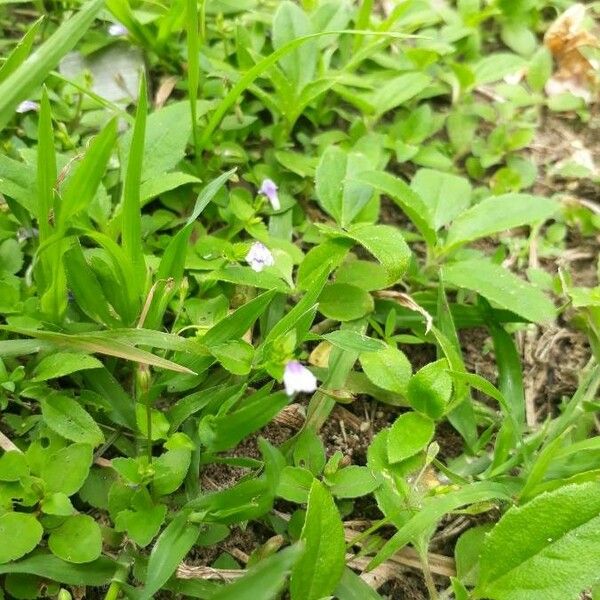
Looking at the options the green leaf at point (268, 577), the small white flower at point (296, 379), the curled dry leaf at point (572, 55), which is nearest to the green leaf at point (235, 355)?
the small white flower at point (296, 379)

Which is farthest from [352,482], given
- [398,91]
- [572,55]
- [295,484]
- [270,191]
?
[572,55]

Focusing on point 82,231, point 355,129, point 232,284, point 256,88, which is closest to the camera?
point 82,231

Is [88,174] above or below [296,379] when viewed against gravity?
above

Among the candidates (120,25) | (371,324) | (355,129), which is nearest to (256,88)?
(355,129)

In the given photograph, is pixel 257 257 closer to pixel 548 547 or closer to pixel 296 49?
pixel 296 49

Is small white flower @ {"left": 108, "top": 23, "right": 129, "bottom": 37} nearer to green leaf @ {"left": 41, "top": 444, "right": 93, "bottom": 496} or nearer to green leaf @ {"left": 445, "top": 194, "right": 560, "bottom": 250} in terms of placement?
green leaf @ {"left": 445, "top": 194, "right": 560, "bottom": 250}

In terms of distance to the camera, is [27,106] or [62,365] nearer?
[62,365]

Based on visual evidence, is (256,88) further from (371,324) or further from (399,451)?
(399,451)

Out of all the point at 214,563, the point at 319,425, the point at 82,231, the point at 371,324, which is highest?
the point at 82,231
